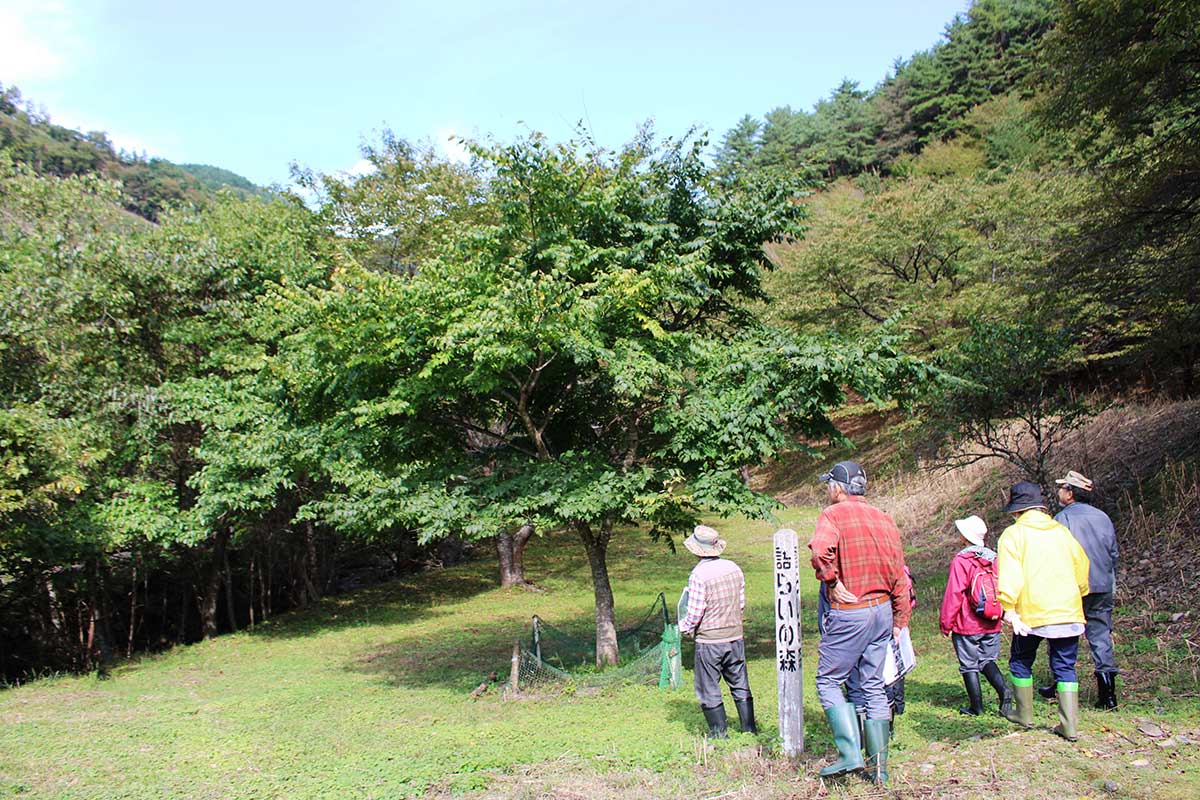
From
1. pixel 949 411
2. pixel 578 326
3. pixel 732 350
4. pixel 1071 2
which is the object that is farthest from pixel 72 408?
pixel 1071 2

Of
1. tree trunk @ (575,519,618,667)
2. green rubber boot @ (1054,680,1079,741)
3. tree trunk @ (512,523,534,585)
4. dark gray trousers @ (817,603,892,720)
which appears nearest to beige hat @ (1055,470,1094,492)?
green rubber boot @ (1054,680,1079,741)

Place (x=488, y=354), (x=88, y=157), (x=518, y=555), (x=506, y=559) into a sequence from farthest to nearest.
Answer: (x=88, y=157) < (x=518, y=555) < (x=506, y=559) < (x=488, y=354)

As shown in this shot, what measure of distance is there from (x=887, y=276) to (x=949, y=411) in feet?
54.7

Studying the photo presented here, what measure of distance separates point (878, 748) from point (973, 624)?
1.92 m

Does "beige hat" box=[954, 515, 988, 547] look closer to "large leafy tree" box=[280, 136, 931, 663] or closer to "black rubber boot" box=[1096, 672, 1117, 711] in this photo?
"black rubber boot" box=[1096, 672, 1117, 711]

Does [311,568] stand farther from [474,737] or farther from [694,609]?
[694,609]

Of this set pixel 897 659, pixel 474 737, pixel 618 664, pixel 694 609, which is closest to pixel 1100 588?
pixel 897 659

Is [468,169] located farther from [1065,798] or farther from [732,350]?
[1065,798]

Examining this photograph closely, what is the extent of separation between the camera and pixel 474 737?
7.26 meters

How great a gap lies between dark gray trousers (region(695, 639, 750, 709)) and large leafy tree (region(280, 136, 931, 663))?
9.58ft

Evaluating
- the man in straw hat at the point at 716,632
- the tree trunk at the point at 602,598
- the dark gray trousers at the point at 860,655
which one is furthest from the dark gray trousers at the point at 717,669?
the tree trunk at the point at 602,598

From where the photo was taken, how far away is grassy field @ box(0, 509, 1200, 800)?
15.6 feet

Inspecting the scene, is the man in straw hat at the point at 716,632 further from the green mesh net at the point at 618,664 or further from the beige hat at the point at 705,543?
Result: the green mesh net at the point at 618,664

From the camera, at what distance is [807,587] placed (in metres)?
15.1
